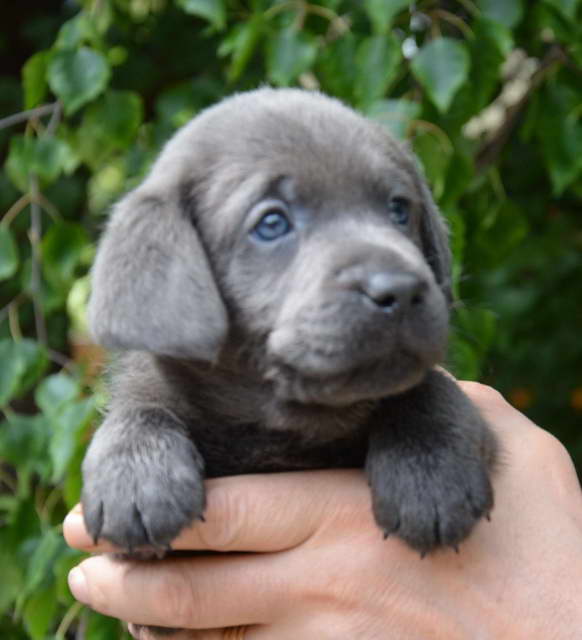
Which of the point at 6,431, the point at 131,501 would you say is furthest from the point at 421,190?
the point at 6,431

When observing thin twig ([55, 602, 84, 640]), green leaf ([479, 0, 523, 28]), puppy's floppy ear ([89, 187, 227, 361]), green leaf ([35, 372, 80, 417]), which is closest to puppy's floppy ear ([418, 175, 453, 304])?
puppy's floppy ear ([89, 187, 227, 361])

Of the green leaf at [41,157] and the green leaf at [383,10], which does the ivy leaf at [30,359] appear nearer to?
the green leaf at [41,157]

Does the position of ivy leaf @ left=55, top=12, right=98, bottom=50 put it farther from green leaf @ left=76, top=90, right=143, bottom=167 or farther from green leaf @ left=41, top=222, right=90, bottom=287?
green leaf @ left=41, top=222, right=90, bottom=287

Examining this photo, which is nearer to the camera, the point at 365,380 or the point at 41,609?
the point at 365,380

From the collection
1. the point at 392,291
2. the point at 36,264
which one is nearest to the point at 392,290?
the point at 392,291

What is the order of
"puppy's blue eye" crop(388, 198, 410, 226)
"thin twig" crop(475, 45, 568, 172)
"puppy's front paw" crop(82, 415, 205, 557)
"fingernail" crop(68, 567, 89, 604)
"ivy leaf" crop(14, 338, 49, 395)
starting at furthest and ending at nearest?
"thin twig" crop(475, 45, 568, 172) → "ivy leaf" crop(14, 338, 49, 395) → "fingernail" crop(68, 567, 89, 604) → "puppy's blue eye" crop(388, 198, 410, 226) → "puppy's front paw" crop(82, 415, 205, 557)

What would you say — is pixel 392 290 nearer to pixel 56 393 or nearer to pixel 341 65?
pixel 341 65
